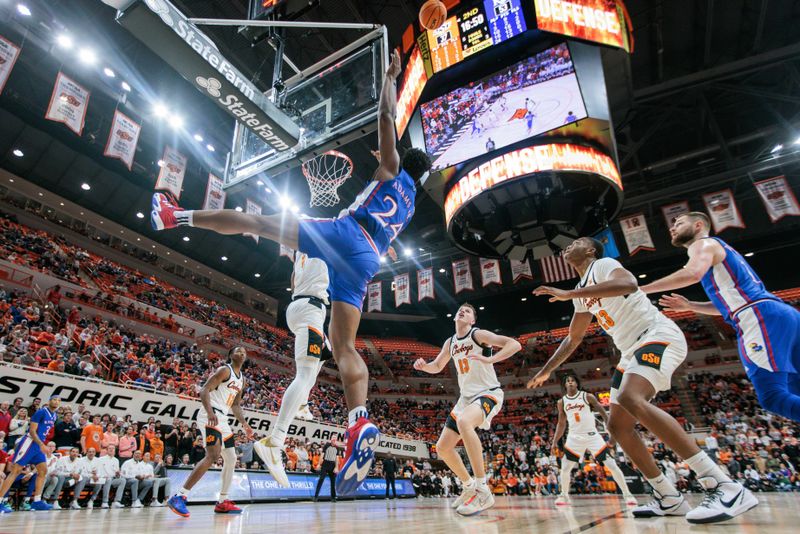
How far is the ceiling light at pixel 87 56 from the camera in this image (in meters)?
12.7

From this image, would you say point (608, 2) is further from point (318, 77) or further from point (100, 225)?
point (100, 225)

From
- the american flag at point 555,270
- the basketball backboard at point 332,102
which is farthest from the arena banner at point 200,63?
the american flag at point 555,270

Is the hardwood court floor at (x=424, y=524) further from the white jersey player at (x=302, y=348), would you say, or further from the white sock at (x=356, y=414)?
the white sock at (x=356, y=414)

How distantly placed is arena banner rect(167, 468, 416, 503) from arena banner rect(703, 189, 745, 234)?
13.4 m

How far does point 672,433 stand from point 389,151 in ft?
8.81

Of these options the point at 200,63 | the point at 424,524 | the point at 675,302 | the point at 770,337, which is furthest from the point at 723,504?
the point at 200,63

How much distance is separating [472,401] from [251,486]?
6.64m

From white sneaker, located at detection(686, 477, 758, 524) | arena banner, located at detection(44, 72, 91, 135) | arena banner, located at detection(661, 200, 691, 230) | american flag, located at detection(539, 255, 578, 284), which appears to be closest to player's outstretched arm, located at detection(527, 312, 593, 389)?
white sneaker, located at detection(686, 477, 758, 524)

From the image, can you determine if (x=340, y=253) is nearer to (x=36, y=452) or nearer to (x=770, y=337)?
(x=770, y=337)

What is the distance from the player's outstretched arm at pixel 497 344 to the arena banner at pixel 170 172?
11.7 meters

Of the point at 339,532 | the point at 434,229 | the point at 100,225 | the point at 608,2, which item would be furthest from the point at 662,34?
the point at 100,225

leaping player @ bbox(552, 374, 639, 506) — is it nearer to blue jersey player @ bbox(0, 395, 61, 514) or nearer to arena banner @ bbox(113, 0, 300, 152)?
arena banner @ bbox(113, 0, 300, 152)

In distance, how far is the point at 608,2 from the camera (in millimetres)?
9633

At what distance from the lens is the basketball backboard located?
5.30 meters
